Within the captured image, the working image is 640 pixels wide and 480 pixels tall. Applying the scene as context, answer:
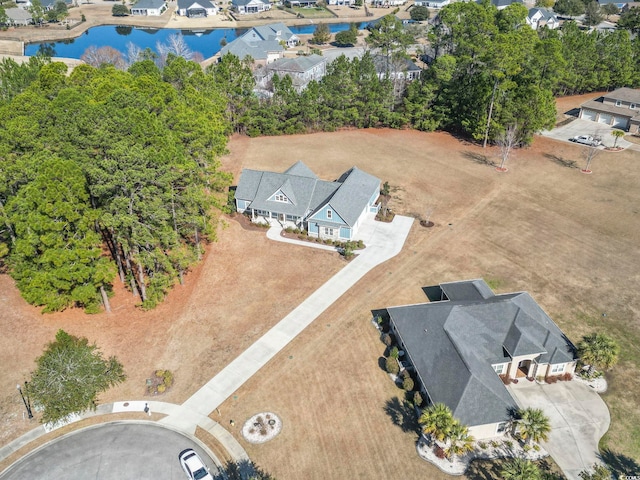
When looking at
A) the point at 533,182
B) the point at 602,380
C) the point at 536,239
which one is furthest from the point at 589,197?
the point at 602,380

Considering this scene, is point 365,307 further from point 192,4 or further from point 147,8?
point 147,8

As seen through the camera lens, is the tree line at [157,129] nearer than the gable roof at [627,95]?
Yes

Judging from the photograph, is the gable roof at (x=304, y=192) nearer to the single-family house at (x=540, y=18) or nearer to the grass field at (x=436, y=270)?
the grass field at (x=436, y=270)

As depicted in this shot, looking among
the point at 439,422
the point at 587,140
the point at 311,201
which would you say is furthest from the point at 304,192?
the point at 587,140

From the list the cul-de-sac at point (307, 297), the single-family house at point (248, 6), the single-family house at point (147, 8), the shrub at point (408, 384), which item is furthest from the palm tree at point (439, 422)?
the single-family house at point (147, 8)

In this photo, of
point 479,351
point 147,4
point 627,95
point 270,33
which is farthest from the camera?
point 147,4

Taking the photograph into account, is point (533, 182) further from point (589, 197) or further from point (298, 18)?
point (298, 18)
